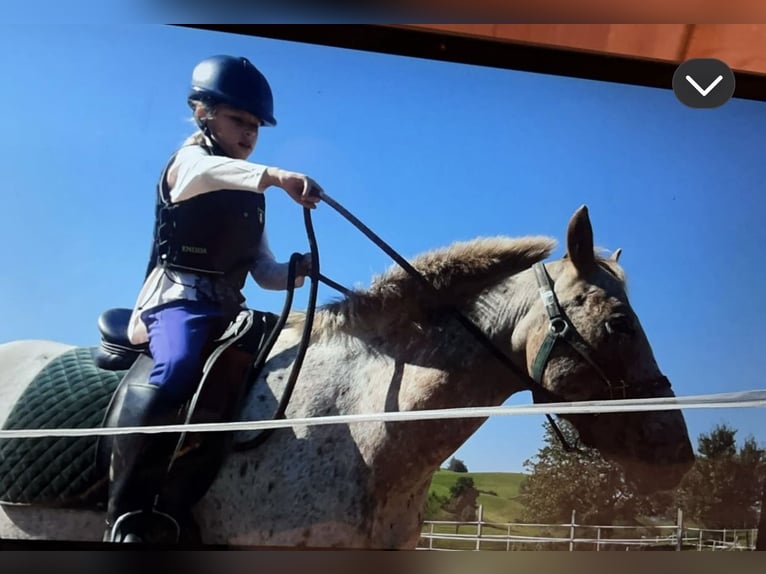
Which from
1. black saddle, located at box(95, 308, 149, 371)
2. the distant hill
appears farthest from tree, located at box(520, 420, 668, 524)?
black saddle, located at box(95, 308, 149, 371)

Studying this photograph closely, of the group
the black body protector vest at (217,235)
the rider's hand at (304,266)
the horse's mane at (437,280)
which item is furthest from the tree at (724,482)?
the black body protector vest at (217,235)

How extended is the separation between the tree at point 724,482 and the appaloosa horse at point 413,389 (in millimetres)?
35

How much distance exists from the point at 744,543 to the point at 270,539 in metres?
0.82

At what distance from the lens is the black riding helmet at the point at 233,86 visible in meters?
1.15

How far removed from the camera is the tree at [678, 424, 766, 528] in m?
1.05

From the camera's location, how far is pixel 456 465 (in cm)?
107

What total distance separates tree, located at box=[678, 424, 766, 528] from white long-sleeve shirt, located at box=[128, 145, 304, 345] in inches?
29.6

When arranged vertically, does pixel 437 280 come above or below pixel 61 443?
above

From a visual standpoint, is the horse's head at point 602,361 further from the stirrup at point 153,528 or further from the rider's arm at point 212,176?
the stirrup at point 153,528

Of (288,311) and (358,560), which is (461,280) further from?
(358,560)

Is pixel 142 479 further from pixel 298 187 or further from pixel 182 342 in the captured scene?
pixel 298 187

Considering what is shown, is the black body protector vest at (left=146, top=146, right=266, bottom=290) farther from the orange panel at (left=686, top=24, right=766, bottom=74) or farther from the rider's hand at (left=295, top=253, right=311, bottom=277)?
the orange panel at (left=686, top=24, right=766, bottom=74)

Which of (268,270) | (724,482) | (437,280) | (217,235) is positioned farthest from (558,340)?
(217,235)

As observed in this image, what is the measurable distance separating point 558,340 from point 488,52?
1.81 ft
